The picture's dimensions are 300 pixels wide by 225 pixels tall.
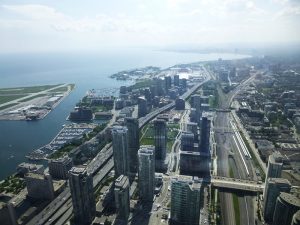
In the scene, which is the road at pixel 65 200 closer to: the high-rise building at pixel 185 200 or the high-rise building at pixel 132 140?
the high-rise building at pixel 132 140

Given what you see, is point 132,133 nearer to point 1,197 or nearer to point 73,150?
point 73,150

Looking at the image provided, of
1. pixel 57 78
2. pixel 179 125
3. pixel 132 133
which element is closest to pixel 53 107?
pixel 179 125

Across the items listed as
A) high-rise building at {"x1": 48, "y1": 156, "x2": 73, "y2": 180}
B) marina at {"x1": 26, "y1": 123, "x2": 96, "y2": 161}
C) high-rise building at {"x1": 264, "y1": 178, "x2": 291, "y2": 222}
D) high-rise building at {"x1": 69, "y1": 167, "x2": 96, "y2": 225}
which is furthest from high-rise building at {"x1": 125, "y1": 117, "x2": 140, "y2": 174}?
high-rise building at {"x1": 264, "y1": 178, "x2": 291, "y2": 222}

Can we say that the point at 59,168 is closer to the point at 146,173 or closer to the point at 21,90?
the point at 146,173

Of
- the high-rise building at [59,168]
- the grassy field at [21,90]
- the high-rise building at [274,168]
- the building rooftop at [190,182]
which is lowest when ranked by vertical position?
the high-rise building at [59,168]

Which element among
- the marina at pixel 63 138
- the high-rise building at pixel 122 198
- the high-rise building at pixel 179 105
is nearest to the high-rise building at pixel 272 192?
the high-rise building at pixel 122 198
